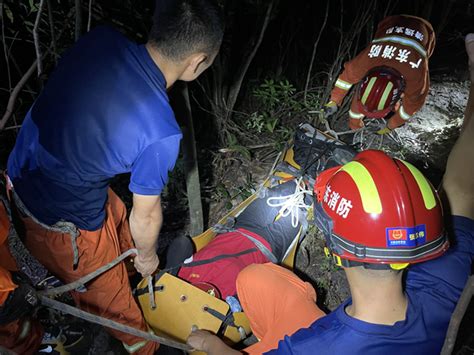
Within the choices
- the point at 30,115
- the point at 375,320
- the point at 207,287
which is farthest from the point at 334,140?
the point at 30,115

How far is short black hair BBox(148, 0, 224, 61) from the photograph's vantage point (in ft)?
5.30

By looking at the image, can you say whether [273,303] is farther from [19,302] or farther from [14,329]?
[14,329]

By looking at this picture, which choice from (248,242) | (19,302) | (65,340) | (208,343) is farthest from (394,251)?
(65,340)

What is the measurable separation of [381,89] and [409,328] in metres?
2.75

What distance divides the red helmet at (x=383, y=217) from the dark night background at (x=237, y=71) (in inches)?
49.6

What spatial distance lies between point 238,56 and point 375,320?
4349mm

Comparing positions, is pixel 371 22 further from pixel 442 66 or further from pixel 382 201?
pixel 382 201

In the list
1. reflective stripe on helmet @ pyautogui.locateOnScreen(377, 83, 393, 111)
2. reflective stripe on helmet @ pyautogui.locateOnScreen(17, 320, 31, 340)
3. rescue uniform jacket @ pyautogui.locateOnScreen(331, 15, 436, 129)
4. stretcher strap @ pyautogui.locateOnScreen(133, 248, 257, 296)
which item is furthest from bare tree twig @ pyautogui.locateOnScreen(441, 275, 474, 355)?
rescue uniform jacket @ pyautogui.locateOnScreen(331, 15, 436, 129)

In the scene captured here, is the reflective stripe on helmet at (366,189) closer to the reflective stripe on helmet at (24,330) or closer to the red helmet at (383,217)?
the red helmet at (383,217)

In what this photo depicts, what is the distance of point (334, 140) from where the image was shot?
3.26 metres

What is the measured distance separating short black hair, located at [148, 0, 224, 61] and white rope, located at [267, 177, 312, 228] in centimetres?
150

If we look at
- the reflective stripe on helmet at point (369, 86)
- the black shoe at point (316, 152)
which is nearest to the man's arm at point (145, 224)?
Result: the black shoe at point (316, 152)

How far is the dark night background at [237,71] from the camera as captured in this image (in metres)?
3.17

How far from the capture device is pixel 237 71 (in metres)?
4.32
